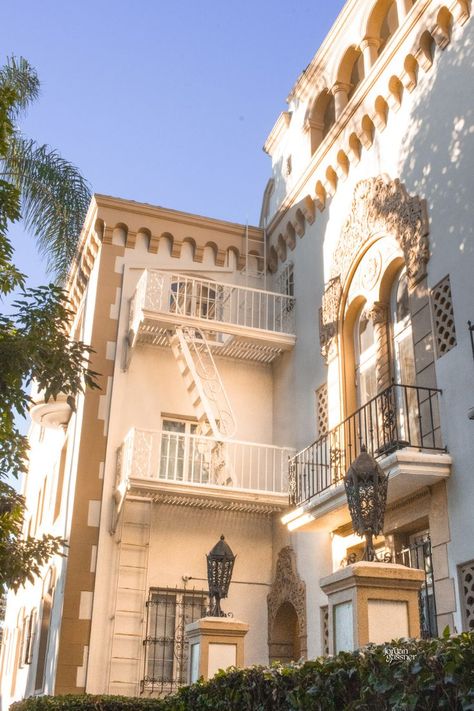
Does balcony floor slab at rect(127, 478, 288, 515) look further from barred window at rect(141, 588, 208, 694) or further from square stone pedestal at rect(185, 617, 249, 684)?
square stone pedestal at rect(185, 617, 249, 684)

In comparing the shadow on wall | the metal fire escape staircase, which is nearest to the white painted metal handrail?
the metal fire escape staircase

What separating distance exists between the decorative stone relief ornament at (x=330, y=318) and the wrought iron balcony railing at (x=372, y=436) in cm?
153

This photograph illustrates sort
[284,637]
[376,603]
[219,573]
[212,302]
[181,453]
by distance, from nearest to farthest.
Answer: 1. [376,603]
2. [219,573]
3. [284,637]
4. [181,453]
5. [212,302]

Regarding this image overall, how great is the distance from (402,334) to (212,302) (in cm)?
594

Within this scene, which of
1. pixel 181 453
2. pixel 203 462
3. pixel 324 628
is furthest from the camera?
pixel 181 453

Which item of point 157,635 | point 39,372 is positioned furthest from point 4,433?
point 157,635

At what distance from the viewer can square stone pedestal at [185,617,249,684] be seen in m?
9.65

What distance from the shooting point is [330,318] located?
13.6m

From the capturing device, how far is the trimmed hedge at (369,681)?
3.97m

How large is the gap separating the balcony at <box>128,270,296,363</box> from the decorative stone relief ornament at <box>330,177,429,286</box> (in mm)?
2065

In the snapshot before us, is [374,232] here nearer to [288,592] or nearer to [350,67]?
[350,67]

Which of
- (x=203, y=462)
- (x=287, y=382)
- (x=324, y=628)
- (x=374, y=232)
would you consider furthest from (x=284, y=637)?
(x=374, y=232)

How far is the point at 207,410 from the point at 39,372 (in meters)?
4.84

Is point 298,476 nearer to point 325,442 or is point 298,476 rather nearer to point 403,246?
point 325,442
